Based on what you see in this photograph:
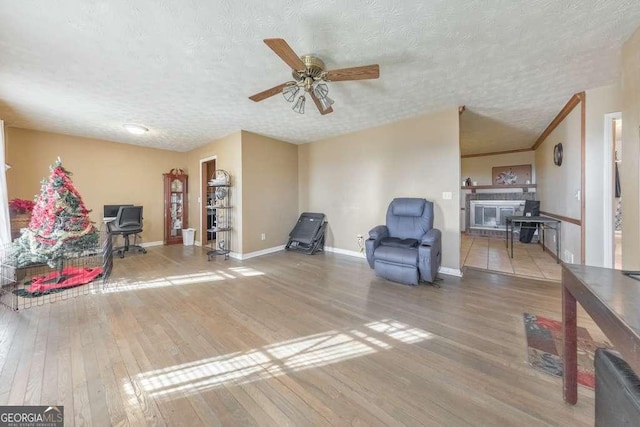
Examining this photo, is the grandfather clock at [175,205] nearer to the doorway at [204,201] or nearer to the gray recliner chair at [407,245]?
the doorway at [204,201]

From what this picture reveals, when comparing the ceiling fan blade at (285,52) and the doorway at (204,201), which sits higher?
the ceiling fan blade at (285,52)

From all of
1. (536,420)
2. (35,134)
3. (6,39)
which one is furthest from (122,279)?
(536,420)

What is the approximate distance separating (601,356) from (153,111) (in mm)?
4738

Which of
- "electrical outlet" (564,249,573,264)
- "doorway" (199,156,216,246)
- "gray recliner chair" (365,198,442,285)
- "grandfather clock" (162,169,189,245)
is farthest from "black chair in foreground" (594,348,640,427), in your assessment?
"grandfather clock" (162,169,189,245)

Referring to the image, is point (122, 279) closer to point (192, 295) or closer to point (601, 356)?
point (192, 295)

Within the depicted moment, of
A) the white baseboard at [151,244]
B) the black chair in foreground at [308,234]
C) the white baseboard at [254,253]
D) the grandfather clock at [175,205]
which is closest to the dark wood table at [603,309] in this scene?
the black chair in foreground at [308,234]

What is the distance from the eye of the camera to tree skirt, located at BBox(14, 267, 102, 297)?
283cm

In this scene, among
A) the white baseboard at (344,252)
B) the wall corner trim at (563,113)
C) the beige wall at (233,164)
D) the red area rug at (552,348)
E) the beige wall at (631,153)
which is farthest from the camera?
the white baseboard at (344,252)

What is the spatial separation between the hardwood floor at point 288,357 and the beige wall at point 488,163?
4819 mm

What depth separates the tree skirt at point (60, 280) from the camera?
2.83 meters

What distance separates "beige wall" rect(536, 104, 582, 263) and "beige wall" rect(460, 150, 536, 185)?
161 cm

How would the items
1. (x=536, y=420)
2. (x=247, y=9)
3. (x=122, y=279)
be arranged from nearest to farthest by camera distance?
(x=536, y=420)
(x=247, y=9)
(x=122, y=279)

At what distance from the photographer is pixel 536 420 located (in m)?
1.19

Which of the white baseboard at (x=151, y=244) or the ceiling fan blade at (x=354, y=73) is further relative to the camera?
the white baseboard at (x=151, y=244)
